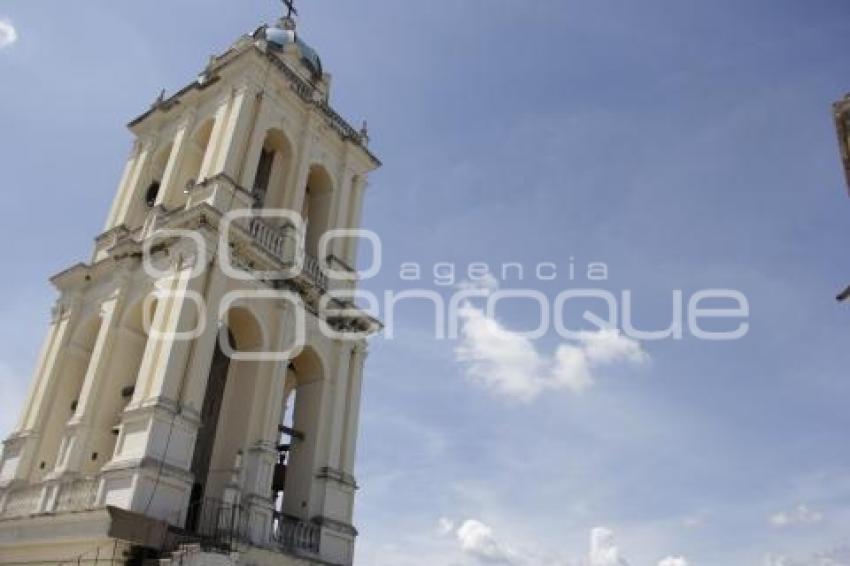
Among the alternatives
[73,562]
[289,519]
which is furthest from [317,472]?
[73,562]

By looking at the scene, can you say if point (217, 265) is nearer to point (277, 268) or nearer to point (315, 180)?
point (277, 268)

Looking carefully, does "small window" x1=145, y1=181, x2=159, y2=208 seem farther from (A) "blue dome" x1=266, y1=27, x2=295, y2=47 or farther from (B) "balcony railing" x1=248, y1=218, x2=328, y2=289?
(A) "blue dome" x1=266, y1=27, x2=295, y2=47

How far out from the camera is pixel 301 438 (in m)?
21.5

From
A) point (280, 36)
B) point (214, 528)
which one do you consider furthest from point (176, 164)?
point (214, 528)

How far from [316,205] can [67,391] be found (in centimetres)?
944

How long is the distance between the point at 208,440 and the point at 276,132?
975cm

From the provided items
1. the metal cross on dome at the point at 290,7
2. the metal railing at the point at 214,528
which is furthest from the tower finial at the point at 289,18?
the metal railing at the point at 214,528

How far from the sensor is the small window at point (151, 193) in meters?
25.0

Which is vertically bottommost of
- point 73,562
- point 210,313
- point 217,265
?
point 73,562

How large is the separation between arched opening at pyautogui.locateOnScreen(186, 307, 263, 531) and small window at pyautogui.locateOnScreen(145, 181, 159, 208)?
624cm

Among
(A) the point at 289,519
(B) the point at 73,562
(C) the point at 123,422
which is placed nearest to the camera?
(B) the point at 73,562

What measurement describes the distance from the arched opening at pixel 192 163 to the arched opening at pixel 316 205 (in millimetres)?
3438

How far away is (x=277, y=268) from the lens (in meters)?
21.4

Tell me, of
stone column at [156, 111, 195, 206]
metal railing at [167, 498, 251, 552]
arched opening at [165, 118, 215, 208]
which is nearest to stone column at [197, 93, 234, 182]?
arched opening at [165, 118, 215, 208]
